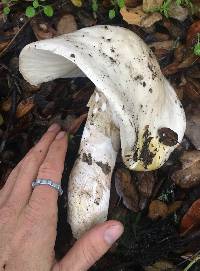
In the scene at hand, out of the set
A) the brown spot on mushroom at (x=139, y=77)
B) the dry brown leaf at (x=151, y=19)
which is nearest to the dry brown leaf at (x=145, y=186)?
the brown spot on mushroom at (x=139, y=77)

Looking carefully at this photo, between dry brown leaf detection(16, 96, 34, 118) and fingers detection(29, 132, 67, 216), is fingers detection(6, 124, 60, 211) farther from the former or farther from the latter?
dry brown leaf detection(16, 96, 34, 118)

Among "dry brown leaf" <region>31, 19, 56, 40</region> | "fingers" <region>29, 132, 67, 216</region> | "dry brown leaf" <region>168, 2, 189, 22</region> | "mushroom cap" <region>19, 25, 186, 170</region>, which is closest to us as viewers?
"mushroom cap" <region>19, 25, 186, 170</region>

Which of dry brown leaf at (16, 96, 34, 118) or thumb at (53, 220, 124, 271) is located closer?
thumb at (53, 220, 124, 271)

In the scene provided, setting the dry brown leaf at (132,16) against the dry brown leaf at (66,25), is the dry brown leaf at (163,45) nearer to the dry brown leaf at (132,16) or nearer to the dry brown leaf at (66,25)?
the dry brown leaf at (132,16)

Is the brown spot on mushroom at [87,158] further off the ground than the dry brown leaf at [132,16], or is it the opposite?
the dry brown leaf at [132,16]

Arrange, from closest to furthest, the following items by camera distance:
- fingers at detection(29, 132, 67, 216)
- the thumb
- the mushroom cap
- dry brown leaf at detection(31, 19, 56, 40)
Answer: the mushroom cap < the thumb < fingers at detection(29, 132, 67, 216) < dry brown leaf at detection(31, 19, 56, 40)

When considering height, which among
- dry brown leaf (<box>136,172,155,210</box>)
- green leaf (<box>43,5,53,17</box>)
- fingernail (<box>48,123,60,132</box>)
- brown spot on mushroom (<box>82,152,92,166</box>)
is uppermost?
green leaf (<box>43,5,53,17</box>)

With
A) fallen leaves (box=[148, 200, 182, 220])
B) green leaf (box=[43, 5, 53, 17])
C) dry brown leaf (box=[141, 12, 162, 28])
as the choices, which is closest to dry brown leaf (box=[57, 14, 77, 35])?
green leaf (box=[43, 5, 53, 17])
